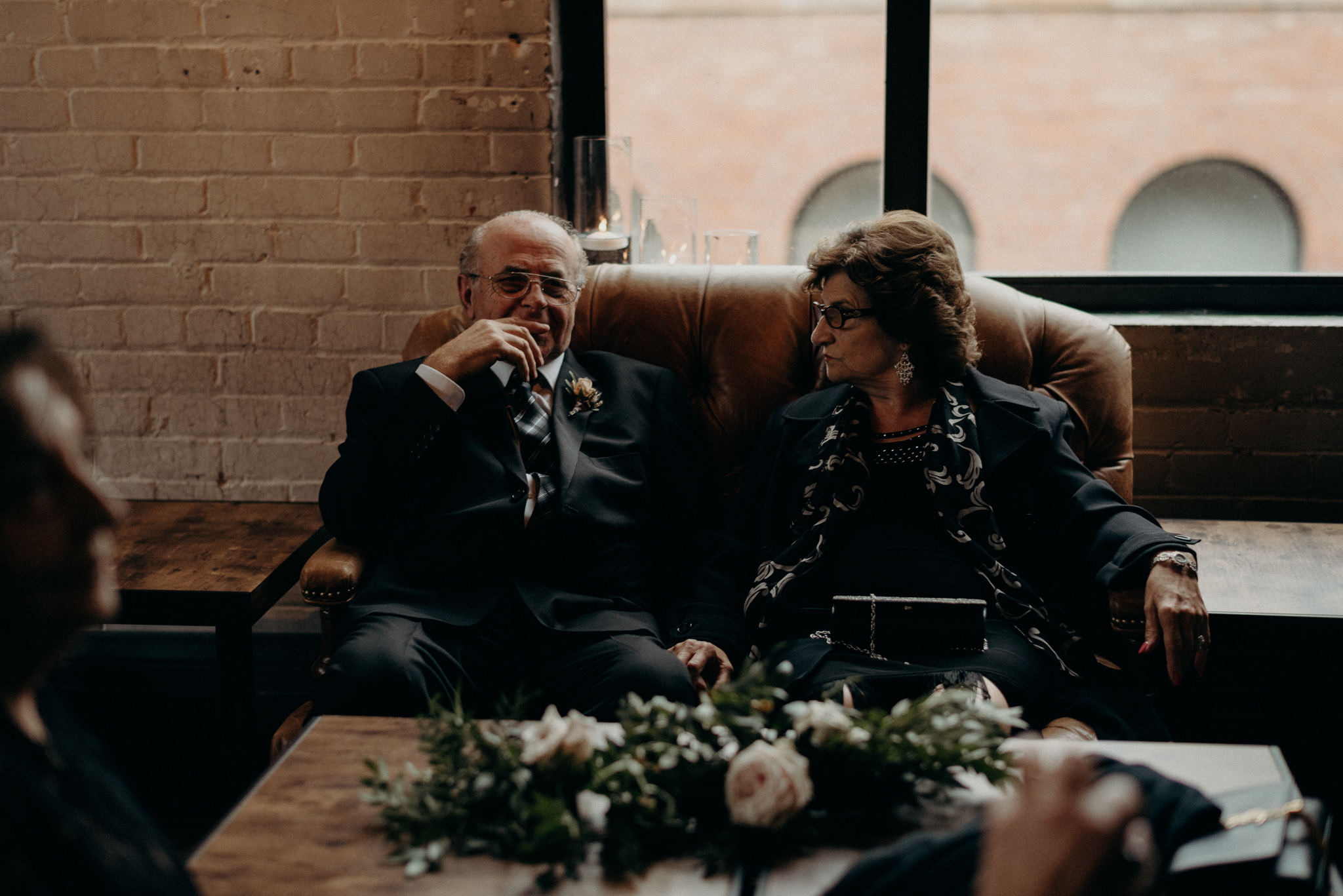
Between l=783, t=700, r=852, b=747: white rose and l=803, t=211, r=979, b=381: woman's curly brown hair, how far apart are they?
37.0 inches

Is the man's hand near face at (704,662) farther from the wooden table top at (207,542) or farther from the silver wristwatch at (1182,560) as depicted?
the wooden table top at (207,542)

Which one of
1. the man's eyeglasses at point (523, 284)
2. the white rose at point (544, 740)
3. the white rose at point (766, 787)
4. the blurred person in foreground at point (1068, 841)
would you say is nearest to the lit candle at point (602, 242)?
the man's eyeglasses at point (523, 284)

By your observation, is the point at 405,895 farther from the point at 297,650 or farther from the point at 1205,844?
the point at 297,650

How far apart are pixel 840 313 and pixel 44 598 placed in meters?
1.48

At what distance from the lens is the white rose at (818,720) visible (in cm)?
114

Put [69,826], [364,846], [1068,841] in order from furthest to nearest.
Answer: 1. [364,846]
2. [69,826]
3. [1068,841]

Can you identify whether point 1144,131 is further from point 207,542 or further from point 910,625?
point 207,542

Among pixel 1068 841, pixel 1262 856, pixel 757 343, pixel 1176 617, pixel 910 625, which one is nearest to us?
pixel 1068 841

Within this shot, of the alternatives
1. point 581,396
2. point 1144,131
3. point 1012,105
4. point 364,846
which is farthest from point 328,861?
point 1144,131

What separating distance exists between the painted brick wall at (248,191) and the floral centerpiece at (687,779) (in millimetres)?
1551

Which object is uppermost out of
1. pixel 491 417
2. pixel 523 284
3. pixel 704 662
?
pixel 523 284

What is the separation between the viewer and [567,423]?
2055 mm

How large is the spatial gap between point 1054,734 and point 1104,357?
2.64ft

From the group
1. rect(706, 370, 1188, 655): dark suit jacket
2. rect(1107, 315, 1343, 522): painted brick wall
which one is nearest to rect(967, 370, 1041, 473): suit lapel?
rect(706, 370, 1188, 655): dark suit jacket
